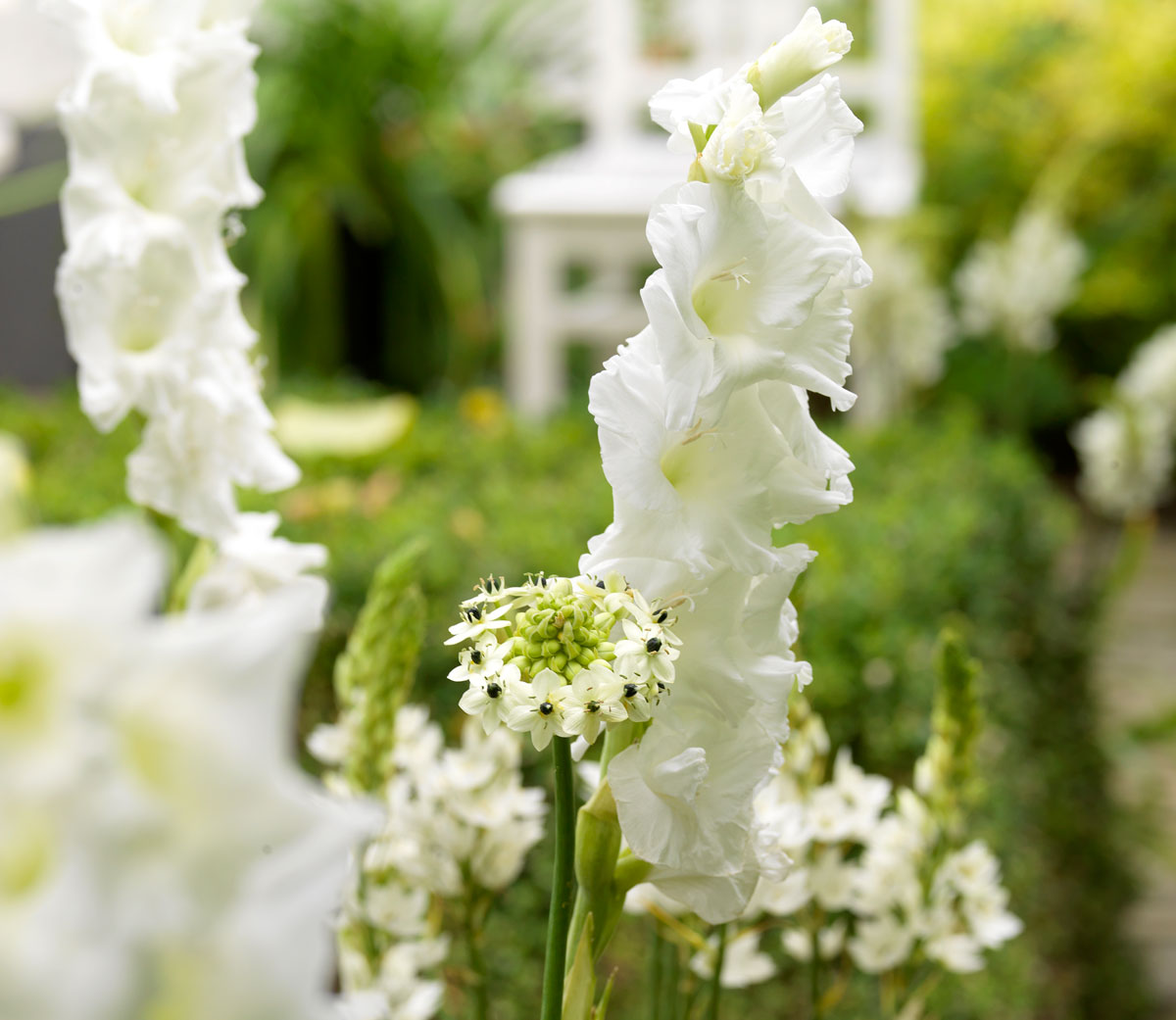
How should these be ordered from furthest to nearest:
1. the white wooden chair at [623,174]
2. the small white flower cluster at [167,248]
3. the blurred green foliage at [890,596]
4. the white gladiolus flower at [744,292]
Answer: the white wooden chair at [623,174] < the blurred green foliage at [890,596] < the small white flower cluster at [167,248] < the white gladiolus flower at [744,292]

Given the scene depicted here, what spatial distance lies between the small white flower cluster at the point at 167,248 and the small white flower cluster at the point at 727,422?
183mm

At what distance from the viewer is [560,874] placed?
365 mm

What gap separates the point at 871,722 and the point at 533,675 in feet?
2.84

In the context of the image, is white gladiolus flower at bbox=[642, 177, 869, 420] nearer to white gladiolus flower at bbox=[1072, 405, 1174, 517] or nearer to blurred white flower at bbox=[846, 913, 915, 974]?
blurred white flower at bbox=[846, 913, 915, 974]

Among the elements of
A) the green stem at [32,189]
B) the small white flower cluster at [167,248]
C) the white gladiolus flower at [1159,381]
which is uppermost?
the green stem at [32,189]

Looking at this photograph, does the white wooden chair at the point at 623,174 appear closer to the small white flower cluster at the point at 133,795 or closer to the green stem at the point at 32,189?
the green stem at the point at 32,189

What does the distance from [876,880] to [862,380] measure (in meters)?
2.47

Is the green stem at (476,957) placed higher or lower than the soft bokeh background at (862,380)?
lower

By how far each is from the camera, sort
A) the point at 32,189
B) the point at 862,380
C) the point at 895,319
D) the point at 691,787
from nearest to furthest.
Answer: the point at 691,787 < the point at 32,189 < the point at 895,319 < the point at 862,380

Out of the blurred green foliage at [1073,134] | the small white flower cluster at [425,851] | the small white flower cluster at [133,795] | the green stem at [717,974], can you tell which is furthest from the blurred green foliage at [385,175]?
the small white flower cluster at [133,795]

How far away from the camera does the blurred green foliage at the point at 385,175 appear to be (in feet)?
13.3

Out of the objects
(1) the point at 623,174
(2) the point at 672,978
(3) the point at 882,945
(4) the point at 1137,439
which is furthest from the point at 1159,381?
(2) the point at 672,978

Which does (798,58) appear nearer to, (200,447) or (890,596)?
(200,447)

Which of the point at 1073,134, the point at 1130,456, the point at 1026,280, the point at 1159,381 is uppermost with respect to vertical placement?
the point at 1073,134
